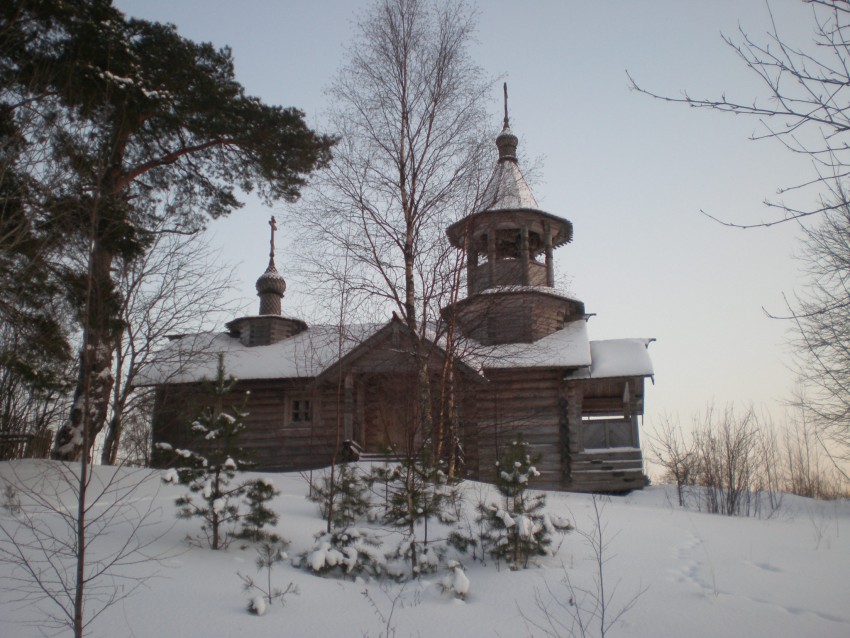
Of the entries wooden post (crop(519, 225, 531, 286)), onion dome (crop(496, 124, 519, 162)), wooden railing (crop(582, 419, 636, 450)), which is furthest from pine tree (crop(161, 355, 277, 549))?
onion dome (crop(496, 124, 519, 162))

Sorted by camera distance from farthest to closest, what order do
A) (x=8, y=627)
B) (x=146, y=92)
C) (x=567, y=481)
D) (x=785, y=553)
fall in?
(x=567, y=481) → (x=146, y=92) → (x=785, y=553) → (x=8, y=627)

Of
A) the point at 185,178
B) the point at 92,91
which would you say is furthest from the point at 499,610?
the point at 185,178

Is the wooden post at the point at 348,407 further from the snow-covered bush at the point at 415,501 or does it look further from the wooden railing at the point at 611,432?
the snow-covered bush at the point at 415,501

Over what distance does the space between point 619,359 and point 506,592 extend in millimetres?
11816

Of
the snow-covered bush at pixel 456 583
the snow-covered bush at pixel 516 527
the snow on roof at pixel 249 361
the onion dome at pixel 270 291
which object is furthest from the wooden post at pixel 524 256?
the snow-covered bush at pixel 456 583

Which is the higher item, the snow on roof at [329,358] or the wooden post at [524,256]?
the wooden post at [524,256]

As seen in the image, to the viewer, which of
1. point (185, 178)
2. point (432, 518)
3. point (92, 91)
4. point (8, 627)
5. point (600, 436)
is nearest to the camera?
point (8, 627)

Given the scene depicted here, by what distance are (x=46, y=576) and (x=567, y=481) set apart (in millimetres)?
12857

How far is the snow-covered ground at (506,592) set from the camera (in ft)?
18.1

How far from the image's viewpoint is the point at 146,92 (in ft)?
40.4

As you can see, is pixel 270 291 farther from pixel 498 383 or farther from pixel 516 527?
pixel 516 527

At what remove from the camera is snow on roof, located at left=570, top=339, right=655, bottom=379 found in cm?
1656

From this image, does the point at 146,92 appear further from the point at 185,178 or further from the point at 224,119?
the point at 185,178

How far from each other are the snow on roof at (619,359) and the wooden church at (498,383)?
30mm
